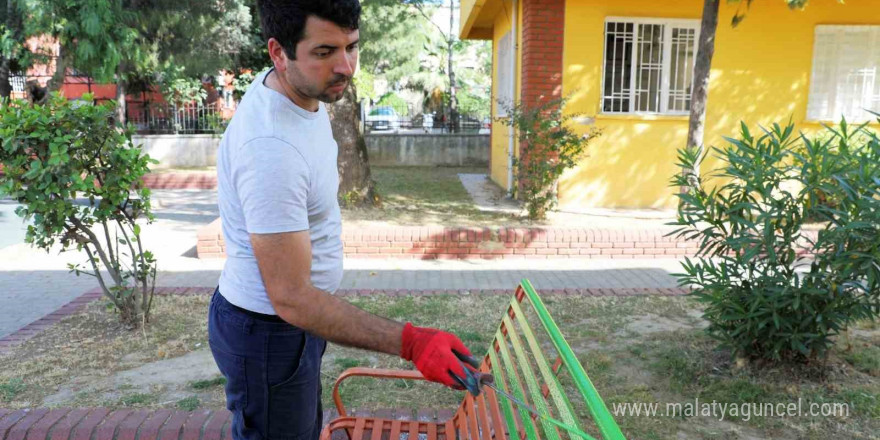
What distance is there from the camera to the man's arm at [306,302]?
1.53 metres

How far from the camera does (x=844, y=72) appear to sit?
370 inches

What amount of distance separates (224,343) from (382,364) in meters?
2.11

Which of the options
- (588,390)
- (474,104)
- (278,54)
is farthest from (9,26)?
(474,104)

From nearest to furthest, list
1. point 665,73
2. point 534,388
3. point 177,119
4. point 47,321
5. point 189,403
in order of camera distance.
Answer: point 534,388 < point 189,403 < point 47,321 < point 665,73 < point 177,119

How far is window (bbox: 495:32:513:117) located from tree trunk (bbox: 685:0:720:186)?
2.96 meters

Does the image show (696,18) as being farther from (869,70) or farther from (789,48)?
(869,70)

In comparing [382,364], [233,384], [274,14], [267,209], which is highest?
[274,14]

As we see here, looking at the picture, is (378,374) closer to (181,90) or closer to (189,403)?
(189,403)

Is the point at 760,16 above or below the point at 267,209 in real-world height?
above

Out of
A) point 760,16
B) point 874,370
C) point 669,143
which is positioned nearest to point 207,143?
point 669,143

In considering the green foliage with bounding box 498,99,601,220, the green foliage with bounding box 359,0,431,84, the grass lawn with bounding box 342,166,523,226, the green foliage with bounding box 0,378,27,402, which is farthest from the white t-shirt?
the green foliage with bounding box 359,0,431,84

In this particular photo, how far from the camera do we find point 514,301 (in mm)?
2428

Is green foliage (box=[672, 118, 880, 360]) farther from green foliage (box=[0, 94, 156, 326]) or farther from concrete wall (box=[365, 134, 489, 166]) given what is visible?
concrete wall (box=[365, 134, 489, 166])

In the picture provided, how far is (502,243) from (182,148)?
13.0 metres
